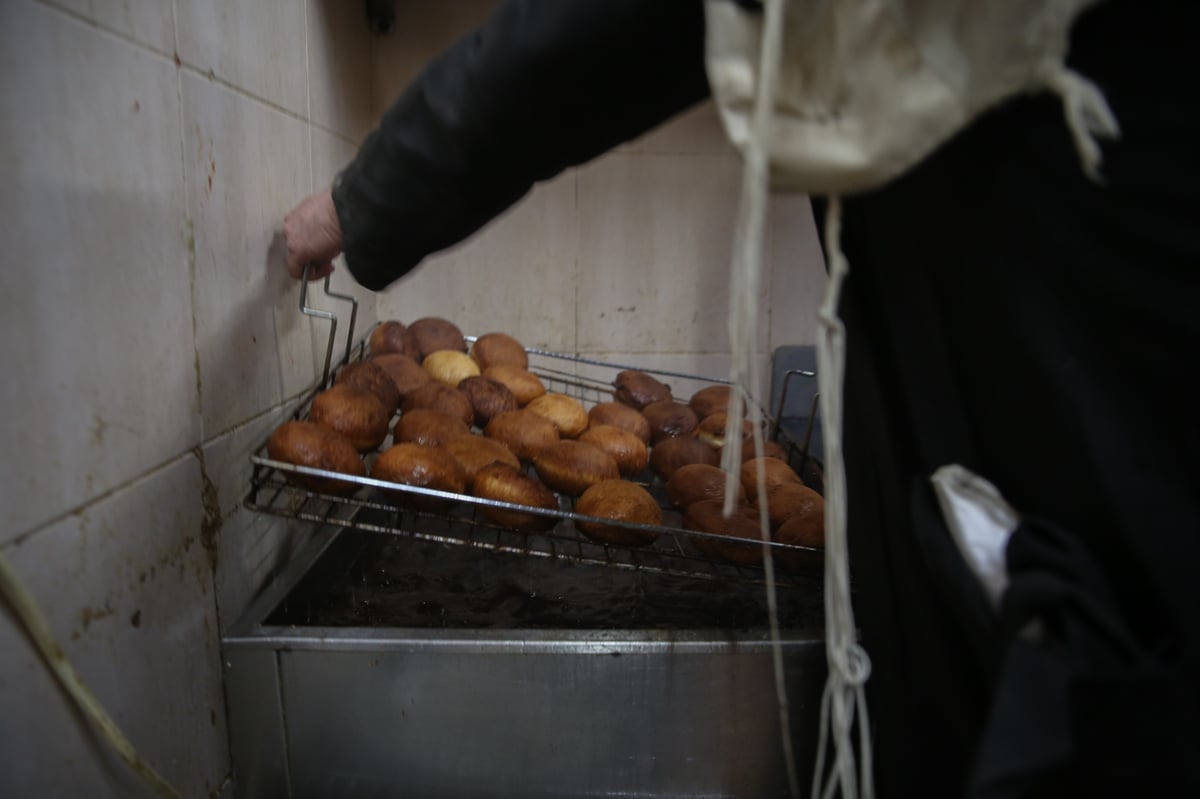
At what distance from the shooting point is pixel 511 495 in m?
0.90

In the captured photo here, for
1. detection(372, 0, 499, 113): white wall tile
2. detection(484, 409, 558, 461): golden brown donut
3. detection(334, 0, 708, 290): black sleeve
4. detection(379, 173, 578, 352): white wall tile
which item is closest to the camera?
detection(334, 0, 708, 290): black sleeve

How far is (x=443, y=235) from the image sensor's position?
747mm

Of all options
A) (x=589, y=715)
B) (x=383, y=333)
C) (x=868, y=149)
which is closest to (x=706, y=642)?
(x=589, y=715)

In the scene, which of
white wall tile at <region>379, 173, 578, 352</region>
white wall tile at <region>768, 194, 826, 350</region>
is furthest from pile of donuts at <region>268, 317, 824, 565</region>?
white wall tile at <region>768, 194, 826, 350</region>

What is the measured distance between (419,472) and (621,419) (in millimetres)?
498

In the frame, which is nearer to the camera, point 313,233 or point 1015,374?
point 1015,374

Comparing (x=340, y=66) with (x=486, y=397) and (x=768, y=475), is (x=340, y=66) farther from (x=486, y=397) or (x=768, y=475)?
(x=768, y=475)

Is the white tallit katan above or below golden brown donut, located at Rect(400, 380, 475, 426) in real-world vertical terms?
above

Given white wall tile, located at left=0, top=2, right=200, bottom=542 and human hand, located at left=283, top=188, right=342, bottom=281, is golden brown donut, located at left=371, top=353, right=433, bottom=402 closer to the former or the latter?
human hand, located at left=283, top=188, right=342, bottom=281

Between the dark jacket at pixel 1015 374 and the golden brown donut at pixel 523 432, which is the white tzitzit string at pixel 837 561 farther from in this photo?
the golden brown donut at pixel 523 432

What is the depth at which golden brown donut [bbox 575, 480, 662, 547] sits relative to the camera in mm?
910

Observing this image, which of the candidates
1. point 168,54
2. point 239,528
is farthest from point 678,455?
point 168,54

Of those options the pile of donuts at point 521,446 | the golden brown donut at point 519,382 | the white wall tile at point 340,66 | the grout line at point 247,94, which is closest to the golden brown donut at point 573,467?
the pile of donuts at point 521,446

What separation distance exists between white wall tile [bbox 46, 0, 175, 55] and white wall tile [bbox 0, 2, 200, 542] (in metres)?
0.01
